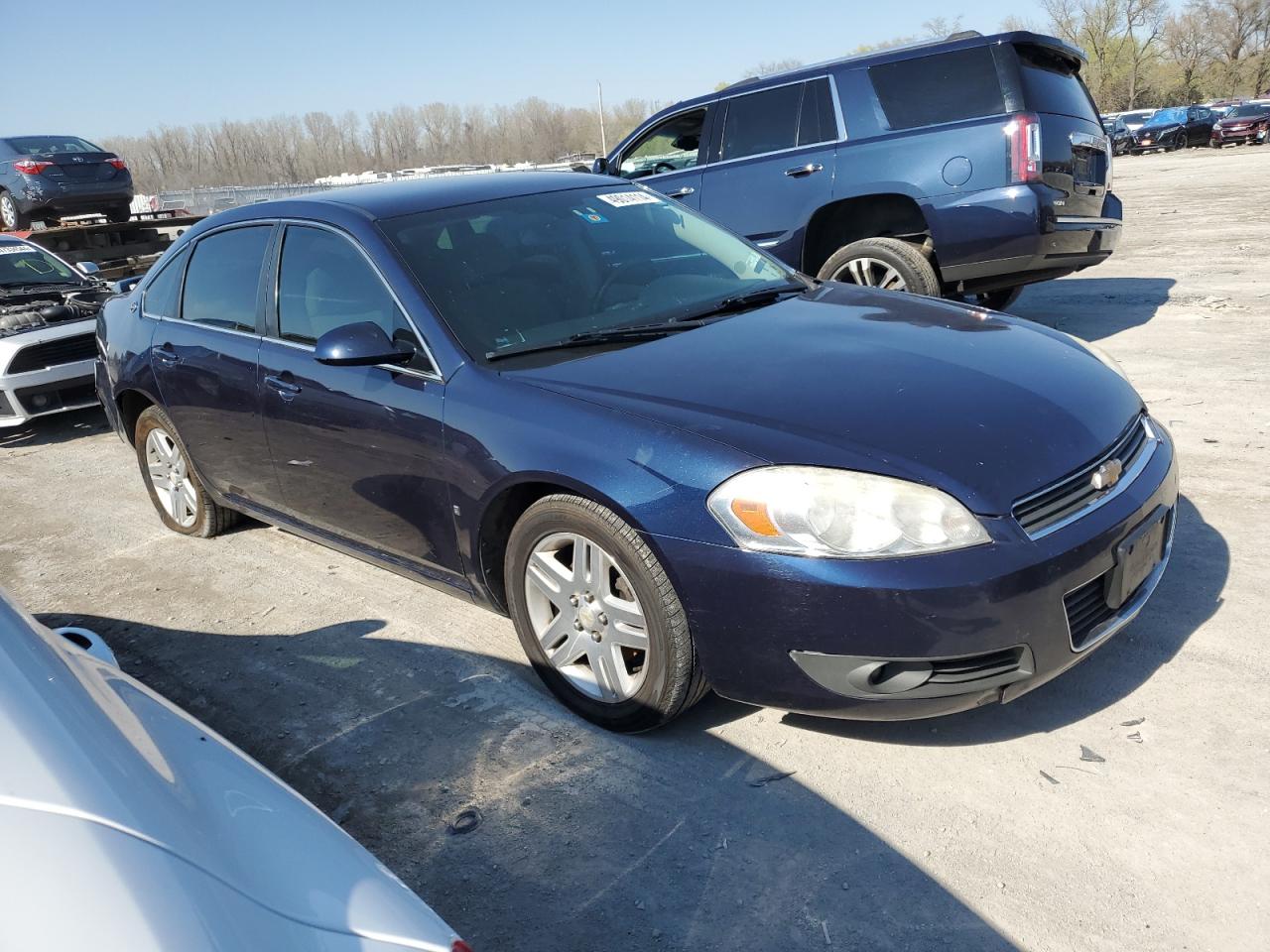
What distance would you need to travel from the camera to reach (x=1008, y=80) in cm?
666

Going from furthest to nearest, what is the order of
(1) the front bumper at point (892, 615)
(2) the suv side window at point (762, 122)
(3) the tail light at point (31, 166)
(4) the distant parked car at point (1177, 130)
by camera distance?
(4) the distant parked car at point (1177, 130), (3) the tail light at point (31, 166), (2) the suv side window at point (762, 122), (1) the front bumper at point (892, 615)

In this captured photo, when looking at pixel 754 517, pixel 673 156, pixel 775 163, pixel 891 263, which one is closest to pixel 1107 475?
pixel 754 517

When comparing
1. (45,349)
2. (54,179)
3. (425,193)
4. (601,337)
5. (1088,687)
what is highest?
(54,179)

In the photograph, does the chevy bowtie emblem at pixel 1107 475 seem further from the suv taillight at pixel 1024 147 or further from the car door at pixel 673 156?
the car door at pixel 673 156

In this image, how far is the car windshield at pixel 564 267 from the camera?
11.6 ft

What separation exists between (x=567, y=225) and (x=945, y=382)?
1644mm

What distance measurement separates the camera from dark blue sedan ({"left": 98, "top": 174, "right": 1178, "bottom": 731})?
2600 mm

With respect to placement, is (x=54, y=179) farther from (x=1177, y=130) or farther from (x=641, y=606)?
(x=1177, y=130)

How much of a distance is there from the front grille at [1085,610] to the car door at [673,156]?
19.4 feet

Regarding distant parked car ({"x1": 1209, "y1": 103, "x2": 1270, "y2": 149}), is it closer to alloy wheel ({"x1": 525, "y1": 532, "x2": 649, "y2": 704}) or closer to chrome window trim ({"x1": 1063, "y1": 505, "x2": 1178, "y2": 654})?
chrome window trim ({"x1": 1063, "y1": 505, "x2": 1178, "y2": 654})

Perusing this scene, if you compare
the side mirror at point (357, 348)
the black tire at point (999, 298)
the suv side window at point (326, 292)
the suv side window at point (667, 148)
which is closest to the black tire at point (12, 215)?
the suv side window at point (667, 148)

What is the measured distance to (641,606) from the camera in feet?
9.45

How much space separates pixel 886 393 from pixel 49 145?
53.5 feet

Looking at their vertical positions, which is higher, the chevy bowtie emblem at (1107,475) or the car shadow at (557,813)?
the chevy bowtie emblem at (1107,475)
